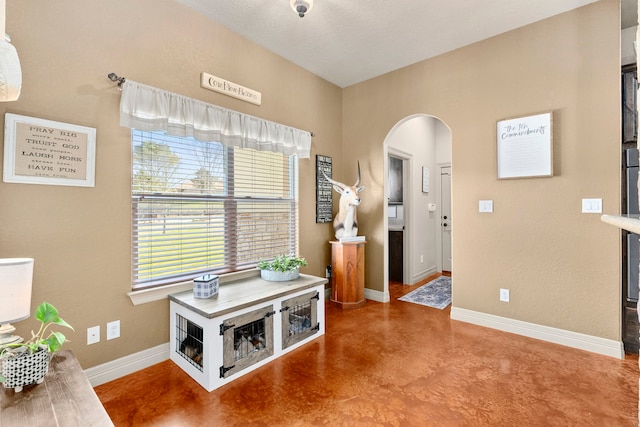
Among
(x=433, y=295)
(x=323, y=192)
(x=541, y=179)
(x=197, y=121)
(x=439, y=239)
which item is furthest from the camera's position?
(x=439, y=239)

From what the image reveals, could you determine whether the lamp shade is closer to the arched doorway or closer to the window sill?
the window sill

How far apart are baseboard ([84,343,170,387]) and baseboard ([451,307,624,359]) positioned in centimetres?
281

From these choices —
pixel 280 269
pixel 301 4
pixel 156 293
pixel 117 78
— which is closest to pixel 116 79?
pixel 117 78

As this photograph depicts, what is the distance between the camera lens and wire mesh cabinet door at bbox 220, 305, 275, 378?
2.03 metres

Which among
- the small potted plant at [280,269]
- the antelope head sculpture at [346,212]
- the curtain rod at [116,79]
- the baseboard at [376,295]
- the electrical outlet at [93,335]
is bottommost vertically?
the baseboard at [376,295]

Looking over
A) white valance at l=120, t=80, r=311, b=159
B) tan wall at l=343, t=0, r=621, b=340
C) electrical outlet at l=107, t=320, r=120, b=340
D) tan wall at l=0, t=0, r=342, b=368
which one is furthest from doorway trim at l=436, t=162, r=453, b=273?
electrical outlet at l=107, t=320, r=120, b=340

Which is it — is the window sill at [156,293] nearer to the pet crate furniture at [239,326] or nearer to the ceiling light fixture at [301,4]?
the pet crate furniture at [239,326]

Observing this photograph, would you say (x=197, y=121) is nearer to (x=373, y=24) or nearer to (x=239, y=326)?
(x=239, y=326)

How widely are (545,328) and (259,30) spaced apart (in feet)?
12.5

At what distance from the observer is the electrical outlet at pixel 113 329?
6.73ft

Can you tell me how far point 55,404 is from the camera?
113cm

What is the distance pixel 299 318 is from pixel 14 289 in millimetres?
1861

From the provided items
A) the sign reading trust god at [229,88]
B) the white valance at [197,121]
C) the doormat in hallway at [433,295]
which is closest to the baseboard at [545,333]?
the doormat in hallway at [433,295]

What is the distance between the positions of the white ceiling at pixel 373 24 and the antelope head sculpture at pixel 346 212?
1.44 m
